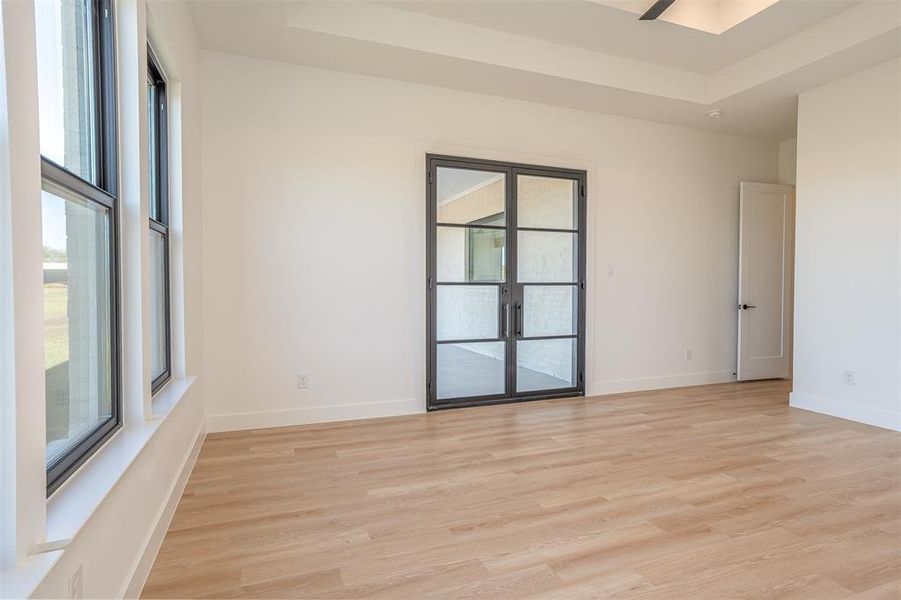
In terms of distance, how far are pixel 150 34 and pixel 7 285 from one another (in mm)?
1937

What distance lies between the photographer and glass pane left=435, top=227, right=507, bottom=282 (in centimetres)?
449

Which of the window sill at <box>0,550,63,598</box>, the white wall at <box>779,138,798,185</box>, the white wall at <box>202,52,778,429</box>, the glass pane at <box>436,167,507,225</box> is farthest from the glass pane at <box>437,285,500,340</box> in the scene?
the white wall at <box>779,138,798,185</box>

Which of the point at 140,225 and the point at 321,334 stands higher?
the point at 140,225

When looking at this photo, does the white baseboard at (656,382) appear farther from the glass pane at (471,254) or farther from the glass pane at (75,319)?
the glass pane at (75,319)

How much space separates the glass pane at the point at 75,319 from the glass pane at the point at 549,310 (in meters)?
3.64

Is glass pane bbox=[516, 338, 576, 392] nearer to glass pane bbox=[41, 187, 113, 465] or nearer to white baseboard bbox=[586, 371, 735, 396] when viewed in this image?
white baseboard bbox=[586, 371, 735, 396]

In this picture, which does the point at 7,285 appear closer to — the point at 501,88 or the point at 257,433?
the point at 257,433

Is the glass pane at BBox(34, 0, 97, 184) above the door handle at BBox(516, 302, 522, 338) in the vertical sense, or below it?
above

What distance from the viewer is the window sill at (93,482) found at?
122 cm

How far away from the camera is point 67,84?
62.0 inches

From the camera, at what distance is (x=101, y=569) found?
57.2 inches

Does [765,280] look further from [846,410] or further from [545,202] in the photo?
[545,202]

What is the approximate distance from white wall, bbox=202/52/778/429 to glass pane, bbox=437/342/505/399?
0.25 meters

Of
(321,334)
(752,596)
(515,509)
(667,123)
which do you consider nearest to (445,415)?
(321,334)
